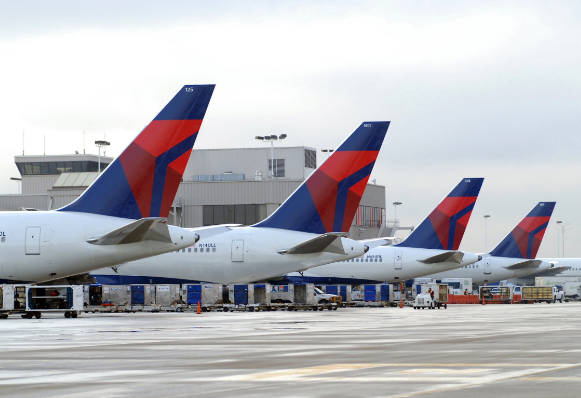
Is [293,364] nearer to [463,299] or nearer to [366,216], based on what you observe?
[463,299]

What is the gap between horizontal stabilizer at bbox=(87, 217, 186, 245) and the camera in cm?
3334

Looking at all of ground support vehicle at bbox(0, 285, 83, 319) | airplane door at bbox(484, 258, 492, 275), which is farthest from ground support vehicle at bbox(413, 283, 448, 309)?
ground support vehicle at bbox(0, 285, 83, 319)

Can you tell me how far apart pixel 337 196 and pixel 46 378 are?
32.4 metres

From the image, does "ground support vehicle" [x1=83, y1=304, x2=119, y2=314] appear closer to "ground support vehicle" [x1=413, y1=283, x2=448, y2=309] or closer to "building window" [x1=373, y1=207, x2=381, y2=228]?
"ground support vehicle" [x1=413, y1=283, x2=448, y2=309]

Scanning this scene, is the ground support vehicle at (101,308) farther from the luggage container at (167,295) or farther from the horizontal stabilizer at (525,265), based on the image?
the horizontal stabilizer at (525,265)

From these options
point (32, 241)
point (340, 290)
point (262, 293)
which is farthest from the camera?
point (340, 290)

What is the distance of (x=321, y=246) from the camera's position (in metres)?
43.5

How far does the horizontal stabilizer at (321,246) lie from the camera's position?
4250 cm

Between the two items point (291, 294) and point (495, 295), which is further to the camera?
point (495, 295)

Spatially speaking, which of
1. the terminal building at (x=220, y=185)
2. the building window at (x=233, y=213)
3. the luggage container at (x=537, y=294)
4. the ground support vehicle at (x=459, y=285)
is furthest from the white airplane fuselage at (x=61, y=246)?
the luggage container at (x=537, y=294)

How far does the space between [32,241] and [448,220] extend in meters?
34.9

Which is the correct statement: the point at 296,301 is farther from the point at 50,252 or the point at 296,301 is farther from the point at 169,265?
the point at 50,252

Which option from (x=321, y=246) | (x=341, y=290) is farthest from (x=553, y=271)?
(x=321, y=246)

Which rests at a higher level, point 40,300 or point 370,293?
point 40,300
